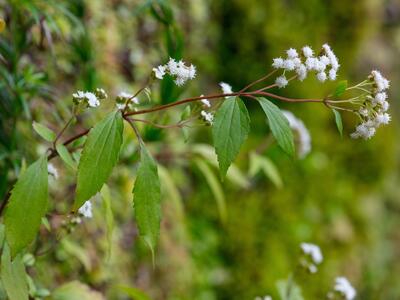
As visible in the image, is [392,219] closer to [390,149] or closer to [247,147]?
[390,149]

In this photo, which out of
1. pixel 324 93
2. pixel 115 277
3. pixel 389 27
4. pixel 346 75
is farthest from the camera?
pixel 389 27

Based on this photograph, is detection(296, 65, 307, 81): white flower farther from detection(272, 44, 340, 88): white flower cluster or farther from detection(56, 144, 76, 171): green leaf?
detection(56, 144, 76, 171): green leaf

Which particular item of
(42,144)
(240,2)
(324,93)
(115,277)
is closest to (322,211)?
(324,93)

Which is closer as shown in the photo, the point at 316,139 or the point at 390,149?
the point at 316,139

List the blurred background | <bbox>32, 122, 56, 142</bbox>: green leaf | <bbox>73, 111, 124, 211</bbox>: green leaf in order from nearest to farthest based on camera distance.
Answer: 1. <bbox>73, 111, 124, 211</bbox>: green leaf
2. <bbox>32, 122, 56, 142</bbox>: green leaf
3. the blurred background

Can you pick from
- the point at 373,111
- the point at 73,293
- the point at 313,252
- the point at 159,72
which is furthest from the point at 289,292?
the point at 159,72

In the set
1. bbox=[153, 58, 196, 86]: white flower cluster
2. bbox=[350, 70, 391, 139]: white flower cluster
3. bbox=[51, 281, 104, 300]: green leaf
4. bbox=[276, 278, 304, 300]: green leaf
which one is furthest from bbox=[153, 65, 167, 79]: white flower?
bbox=[276, 278, 304, 300]: green leaf

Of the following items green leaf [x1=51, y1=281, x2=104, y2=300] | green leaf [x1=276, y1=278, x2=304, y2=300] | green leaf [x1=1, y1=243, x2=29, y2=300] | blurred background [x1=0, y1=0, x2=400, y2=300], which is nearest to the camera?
green leaf [x1=1, y1=243, x2=29, y2=300]
